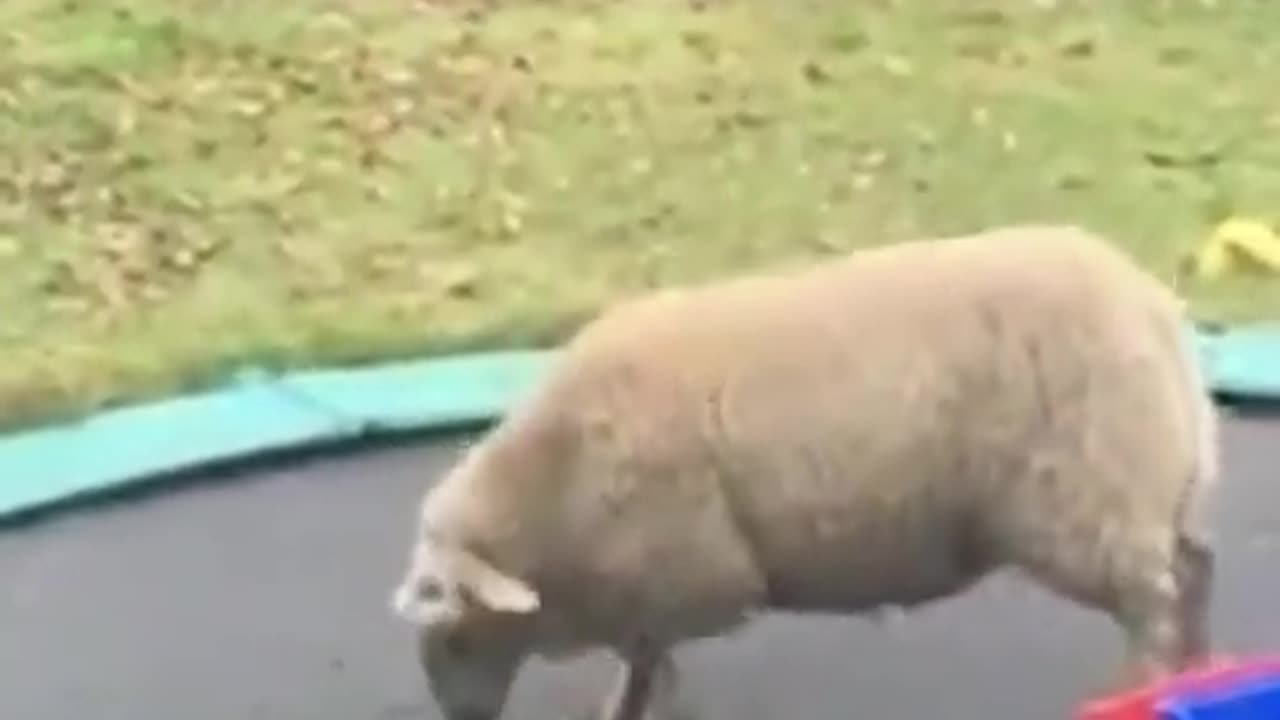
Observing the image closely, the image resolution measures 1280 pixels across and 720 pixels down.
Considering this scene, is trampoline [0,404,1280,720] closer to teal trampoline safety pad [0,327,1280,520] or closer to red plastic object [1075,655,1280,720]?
teal trampoline safety pad [0,327,1280,520]

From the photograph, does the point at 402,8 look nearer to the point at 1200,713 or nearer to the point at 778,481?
the point at 778,481

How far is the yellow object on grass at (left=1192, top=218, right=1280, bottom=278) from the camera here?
335 centimetres

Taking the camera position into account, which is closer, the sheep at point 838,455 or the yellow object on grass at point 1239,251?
the sheep at point 838,455

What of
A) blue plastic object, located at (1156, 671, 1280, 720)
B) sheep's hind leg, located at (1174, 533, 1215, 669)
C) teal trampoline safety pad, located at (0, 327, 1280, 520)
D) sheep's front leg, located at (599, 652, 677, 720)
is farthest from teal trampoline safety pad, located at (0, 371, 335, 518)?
blue plastic object, located at (1156, 671, 1280, 720)

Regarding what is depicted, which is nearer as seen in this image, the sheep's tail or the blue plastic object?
the blue plastic object

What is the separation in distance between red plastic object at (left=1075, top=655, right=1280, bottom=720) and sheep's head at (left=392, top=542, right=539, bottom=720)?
0.47 m

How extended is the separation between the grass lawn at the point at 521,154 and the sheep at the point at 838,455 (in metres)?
0.97

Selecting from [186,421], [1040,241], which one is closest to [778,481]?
[1040,241]

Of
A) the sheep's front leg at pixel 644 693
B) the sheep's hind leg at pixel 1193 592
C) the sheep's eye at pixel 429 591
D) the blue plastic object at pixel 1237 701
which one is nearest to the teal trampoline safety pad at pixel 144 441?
the sheep's front leg at pixel 644 693

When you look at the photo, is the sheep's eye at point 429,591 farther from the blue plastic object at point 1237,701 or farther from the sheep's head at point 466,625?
the blue plastic object at point 1237,701

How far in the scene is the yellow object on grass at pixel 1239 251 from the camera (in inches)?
132

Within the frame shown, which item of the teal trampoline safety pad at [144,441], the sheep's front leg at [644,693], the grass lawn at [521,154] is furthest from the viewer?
the grass lawn at [521,154]

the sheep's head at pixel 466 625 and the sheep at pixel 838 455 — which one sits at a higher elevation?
the sheep at pixel 838 455

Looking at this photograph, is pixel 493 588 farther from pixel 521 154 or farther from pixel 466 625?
pixel 521 154
